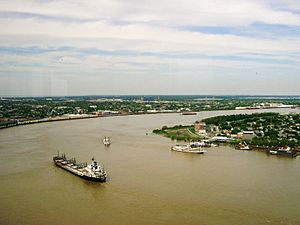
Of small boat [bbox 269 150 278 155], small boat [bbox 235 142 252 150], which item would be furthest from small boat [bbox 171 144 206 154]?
small boat [bbox 269 150 278 155]

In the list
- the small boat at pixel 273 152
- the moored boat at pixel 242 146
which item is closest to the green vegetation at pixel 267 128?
the moored boat at pixel 242 146

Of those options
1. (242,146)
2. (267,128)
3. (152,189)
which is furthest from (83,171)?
(267,128)

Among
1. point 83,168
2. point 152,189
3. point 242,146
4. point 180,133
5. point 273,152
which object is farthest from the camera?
point 180,133

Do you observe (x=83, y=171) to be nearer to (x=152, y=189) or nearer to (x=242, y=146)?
(x=152, y=189)

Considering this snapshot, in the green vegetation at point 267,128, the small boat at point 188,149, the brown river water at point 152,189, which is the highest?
the green vegetation at point 267,128

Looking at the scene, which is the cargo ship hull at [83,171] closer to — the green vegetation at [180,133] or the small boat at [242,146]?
the small boat at [242,146]

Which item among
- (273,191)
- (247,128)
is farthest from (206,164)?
(247,128)

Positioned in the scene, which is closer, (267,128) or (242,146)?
(242,146)
